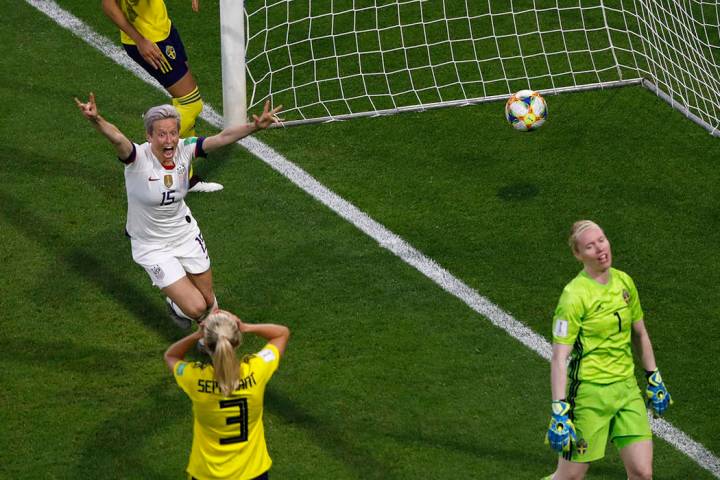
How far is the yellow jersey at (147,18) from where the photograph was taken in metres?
10.1

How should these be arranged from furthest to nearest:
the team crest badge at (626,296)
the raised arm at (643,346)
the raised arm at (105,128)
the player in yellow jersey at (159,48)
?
Answer: 1. the player in yellow jersey at (159,48)
2. the raised arm at (105,128)
3. the raised arm at (643,346)
4. the team crest badge at (626,296)

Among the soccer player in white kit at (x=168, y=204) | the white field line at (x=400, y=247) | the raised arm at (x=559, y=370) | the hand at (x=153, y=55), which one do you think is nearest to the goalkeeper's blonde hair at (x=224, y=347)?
the raised arm at (x=559, y=370)

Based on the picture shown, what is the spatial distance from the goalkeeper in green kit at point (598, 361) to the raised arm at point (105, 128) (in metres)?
3.06

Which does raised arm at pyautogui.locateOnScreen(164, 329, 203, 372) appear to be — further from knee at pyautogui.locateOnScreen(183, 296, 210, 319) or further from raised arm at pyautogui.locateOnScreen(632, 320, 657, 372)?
raised arm at pyautogui.locateOnScreen(632, 320, 657, 372)

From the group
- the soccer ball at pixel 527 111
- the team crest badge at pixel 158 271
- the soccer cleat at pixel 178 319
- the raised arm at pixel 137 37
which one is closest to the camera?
the team crest badge at pixel 158 271

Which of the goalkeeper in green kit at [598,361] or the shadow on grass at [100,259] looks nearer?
the goalkeeper in green kit at [598,361]

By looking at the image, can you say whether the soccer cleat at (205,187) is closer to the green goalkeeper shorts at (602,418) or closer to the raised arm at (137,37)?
the raised arm at (137,37)

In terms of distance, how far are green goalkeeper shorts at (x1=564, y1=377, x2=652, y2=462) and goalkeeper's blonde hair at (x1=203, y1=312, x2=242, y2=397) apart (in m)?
1.95

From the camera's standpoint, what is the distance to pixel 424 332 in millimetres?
8922

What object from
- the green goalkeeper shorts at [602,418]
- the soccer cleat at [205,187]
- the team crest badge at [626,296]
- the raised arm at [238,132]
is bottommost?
the green goalkeeper shorts at [602,418]

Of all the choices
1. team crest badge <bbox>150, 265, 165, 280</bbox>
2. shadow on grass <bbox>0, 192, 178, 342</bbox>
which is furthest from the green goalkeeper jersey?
shadow on grass <bbox>0, 192, 178, 342</bbox>

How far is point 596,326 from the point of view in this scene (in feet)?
21.7

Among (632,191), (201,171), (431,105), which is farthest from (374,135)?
(632,191)

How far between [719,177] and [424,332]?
11.8 feet
